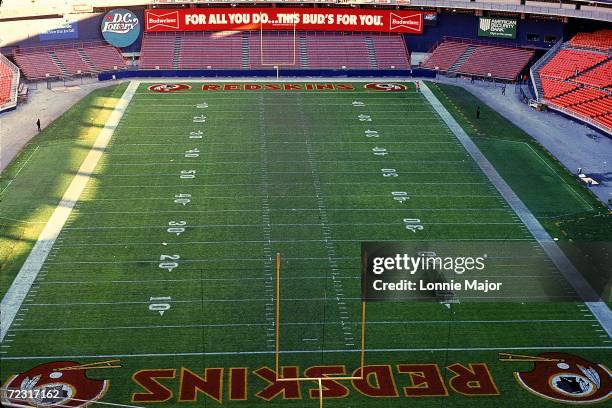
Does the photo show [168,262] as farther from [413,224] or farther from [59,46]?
[59,46]

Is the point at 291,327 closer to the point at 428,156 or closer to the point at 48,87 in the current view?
the point at 428,156

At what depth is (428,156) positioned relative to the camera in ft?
166

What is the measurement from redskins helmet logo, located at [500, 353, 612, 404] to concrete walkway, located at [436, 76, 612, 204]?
16276 mm

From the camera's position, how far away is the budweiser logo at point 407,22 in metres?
74.8

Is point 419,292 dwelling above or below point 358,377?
above

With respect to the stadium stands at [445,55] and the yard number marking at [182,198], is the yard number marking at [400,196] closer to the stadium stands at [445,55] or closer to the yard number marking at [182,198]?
the yard number marking at [182,198]

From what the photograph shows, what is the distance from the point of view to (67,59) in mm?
70062

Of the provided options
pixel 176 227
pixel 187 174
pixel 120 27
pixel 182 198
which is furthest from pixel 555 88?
pixel 120 27

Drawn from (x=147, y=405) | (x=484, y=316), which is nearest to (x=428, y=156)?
(x=484, y=316)

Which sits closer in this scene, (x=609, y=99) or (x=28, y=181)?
(x=28, y=181)

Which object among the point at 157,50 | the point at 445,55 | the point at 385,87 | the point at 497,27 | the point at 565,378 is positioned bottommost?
the point at 565,378

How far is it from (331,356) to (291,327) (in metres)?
2.40

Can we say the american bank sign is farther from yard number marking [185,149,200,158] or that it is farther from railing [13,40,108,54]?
yard number marking [185,149,200,158]

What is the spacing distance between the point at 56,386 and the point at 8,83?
3949cm
